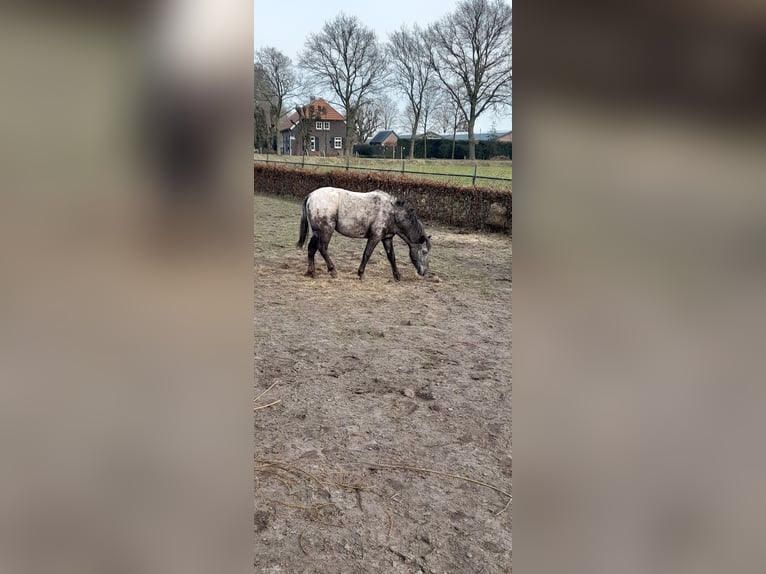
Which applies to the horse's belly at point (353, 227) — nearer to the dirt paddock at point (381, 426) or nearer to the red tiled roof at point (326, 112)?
the dirt paddock at point (381, 426)

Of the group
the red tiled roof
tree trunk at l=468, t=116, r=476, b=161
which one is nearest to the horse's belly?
tree trunk at l=468, t=116, r=476, b=161

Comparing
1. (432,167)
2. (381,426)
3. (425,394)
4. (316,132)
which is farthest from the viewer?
(316,132)

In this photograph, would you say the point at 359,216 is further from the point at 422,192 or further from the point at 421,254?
the point at 422,192

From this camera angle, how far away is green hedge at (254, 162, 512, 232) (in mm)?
11422

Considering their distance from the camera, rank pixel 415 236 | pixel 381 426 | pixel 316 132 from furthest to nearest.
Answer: pixel 316 132
pixel 415 236
pixel 381 426

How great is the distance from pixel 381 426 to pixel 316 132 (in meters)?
15.1

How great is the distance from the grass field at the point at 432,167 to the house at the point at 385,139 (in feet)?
2.80

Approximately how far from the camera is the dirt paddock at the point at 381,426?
251 centimetres

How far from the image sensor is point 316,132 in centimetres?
1786

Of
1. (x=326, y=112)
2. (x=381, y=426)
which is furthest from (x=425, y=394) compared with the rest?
(x=326, y=112)

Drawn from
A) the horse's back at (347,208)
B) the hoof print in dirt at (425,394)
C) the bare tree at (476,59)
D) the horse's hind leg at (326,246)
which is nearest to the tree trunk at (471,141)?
the bare tree at (476,59)

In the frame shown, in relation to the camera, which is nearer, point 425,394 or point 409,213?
point 425,394
